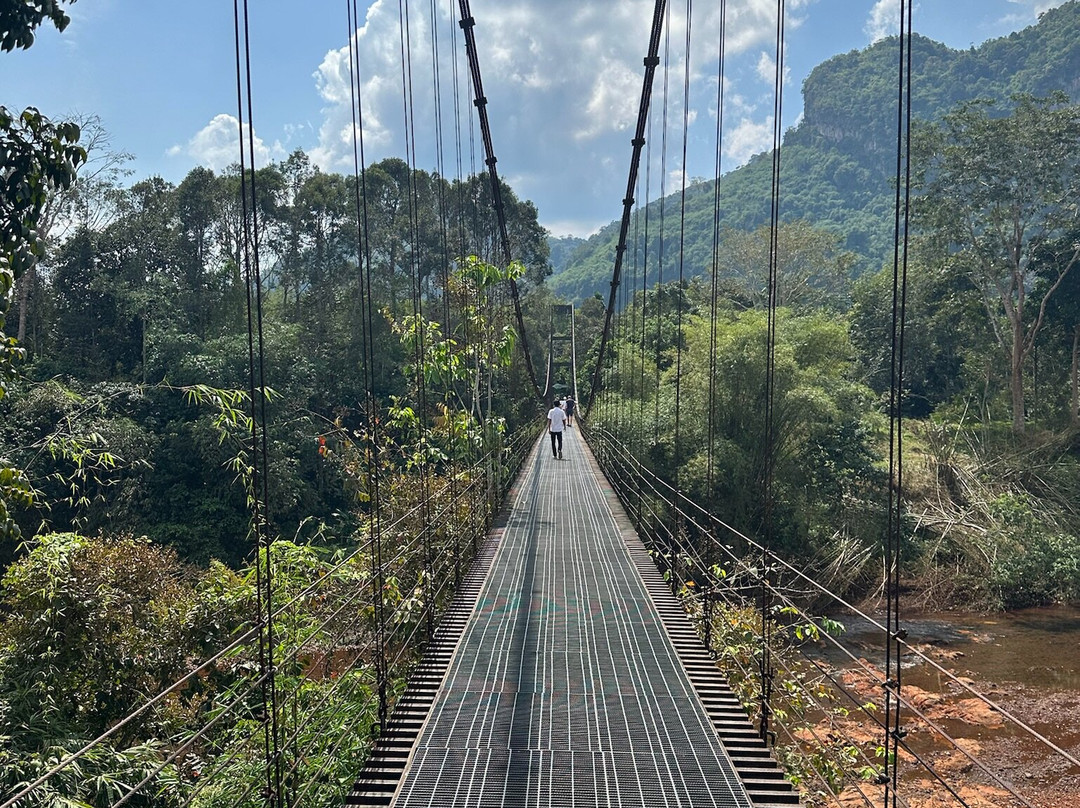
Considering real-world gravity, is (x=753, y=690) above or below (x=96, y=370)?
below

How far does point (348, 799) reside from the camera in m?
2.40

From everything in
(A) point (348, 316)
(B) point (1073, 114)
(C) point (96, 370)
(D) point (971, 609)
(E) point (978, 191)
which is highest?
(B) point (1073, 114)

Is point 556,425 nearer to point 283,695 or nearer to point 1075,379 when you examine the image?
point 283,695

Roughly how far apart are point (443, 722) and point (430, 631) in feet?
3.30

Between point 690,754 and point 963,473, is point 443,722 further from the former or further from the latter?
point 963,473

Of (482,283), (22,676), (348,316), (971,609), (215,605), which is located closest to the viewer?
(22,676)

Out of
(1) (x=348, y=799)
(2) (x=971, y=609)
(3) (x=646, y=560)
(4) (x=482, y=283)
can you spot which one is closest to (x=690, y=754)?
(1) (x=348, y=799)

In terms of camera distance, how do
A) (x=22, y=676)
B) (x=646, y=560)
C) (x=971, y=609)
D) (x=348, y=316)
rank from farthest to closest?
1. (x=348, y=316)
2. (x=971, y=609)
3. (x=646, y=560)
4. (x=22, y=676)

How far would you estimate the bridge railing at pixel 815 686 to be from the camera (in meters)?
2.87

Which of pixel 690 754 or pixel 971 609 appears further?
pixel 971 609

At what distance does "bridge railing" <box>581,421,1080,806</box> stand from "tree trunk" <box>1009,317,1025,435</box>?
7.55 metres

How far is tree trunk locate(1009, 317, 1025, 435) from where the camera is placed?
17.0 m

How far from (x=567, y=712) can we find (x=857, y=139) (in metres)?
76.8

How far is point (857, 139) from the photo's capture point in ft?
226
